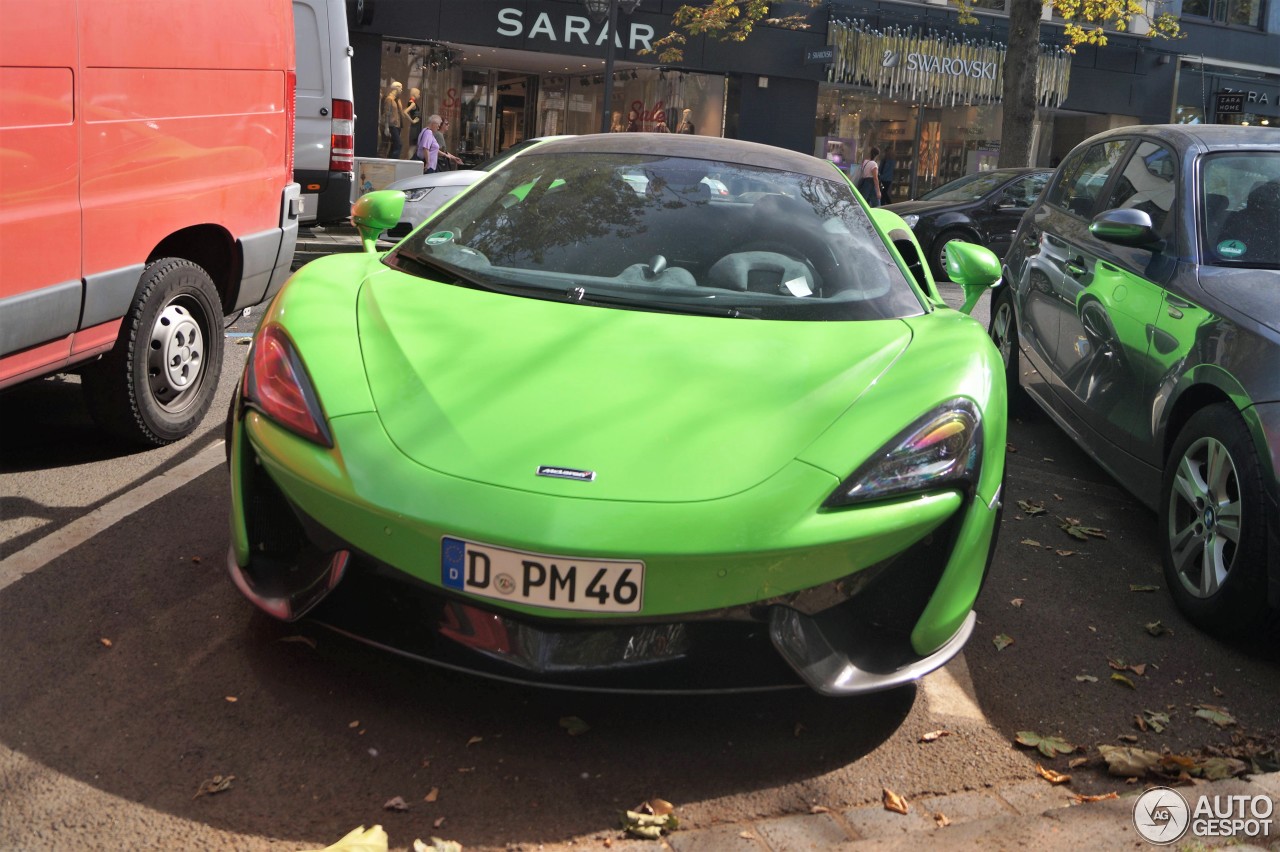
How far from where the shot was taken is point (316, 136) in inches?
446

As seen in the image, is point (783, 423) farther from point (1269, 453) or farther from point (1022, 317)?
A: point (1022, 317)

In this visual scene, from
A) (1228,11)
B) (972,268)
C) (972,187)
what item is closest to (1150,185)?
(972,268)

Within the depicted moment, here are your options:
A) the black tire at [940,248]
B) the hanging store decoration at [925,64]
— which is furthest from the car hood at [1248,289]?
the hanging store decoration at [925,64]

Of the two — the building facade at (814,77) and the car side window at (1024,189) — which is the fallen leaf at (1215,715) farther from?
the building facade at (814,77)

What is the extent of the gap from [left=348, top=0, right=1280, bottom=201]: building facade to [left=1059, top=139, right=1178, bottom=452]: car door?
666 inches

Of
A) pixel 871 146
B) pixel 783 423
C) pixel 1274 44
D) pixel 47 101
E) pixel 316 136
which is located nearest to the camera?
pixel 783 423

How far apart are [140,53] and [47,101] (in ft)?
2.02

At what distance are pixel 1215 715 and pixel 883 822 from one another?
1226 millimetres

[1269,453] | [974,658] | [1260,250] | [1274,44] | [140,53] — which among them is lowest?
[974,658]

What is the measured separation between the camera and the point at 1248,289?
165 inches

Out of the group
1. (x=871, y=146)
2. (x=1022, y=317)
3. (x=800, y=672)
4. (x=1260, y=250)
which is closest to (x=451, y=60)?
(x=871, y=146)

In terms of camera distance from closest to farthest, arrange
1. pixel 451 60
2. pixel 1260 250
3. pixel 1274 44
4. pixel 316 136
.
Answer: pixel 1260 250
pixel 316 136
pixel 451 60
pixel 1274 44

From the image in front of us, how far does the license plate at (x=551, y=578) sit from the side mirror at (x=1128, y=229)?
9.21 feet

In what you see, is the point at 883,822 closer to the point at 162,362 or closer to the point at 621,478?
the point at 621,478
